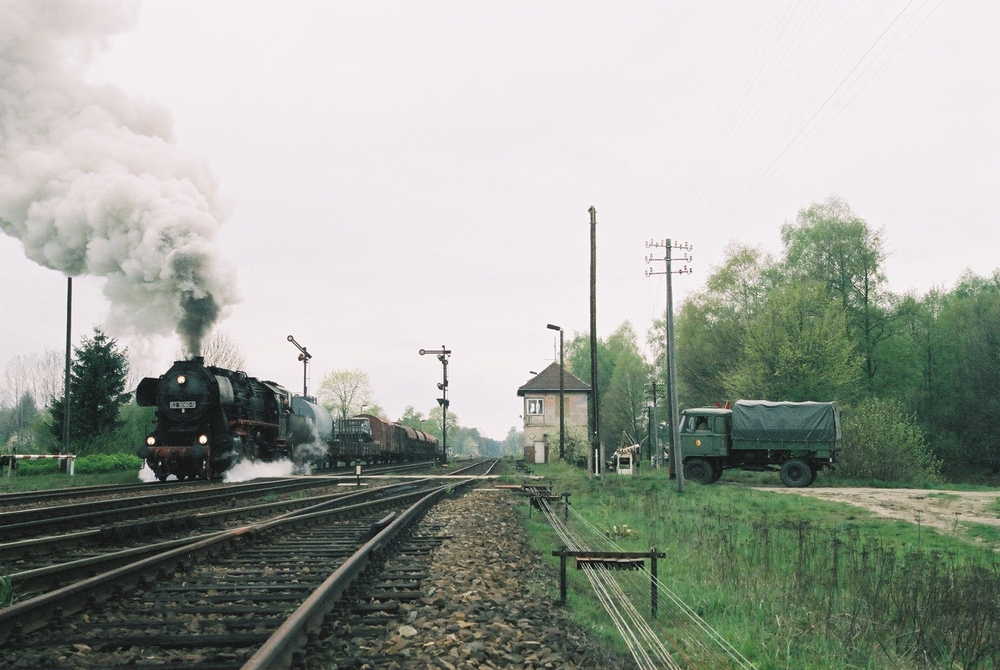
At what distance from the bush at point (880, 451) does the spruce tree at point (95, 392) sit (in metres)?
33.2

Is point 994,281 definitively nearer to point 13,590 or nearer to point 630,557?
point 630,557

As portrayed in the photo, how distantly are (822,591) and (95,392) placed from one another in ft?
124

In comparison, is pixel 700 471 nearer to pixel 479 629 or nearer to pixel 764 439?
pixel 764 439

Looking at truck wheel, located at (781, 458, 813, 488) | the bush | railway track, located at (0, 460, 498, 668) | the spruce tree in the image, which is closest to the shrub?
the spruce tree

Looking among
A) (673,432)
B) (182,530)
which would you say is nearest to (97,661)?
(182,530)

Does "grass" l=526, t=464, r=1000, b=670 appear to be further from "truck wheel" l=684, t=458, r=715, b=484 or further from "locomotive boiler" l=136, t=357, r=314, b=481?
"truck wheel" l=684, t=458, r=715, b=484

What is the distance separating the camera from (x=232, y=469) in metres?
23.0

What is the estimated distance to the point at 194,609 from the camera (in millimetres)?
5605

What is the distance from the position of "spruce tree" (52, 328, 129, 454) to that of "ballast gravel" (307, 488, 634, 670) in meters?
34.3

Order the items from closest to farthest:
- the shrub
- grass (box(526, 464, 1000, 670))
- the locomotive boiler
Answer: grass (box(526, 464, 1000, 670)), the locomotive boiler, the shrub

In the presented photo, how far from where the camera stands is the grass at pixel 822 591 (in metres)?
5.88

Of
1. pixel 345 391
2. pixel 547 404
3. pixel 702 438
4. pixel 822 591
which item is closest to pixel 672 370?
pixel 702 438

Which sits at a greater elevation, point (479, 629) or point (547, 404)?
point (547, 404)

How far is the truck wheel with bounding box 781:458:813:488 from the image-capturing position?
1005 inches
